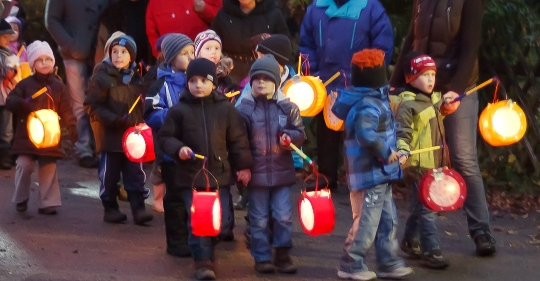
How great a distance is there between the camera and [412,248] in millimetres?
6984

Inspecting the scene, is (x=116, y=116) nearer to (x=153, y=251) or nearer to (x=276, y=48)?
(x=153, y=251)

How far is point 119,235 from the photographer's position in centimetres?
765

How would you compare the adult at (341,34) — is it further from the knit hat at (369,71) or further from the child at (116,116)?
the knit hat at (369,71)

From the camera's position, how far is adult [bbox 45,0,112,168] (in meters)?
10.6

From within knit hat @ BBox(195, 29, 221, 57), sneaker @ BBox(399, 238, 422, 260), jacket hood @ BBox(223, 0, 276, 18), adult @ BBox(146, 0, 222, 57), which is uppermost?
adult @ BBox(146, 0, 222, 57)

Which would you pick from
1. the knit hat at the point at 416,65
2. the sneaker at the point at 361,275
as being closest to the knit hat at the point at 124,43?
the knit hat at the point at 416,65

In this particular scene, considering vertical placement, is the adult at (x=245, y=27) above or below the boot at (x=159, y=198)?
above

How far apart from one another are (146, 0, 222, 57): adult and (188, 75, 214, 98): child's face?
316 cm

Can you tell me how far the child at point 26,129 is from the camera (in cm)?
826

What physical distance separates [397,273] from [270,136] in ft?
4.06

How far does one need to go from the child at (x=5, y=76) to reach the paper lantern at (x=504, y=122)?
5.63 meters

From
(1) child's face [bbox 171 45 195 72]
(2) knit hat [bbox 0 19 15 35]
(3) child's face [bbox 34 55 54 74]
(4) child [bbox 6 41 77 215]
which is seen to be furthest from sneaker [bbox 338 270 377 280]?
(2) knit hat [bbox 0 19 15 35]

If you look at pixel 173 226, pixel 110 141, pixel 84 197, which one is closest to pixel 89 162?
pixel 84 197

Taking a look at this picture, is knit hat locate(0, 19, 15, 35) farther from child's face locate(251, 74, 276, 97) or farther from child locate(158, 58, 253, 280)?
child's face locate(251, 74, 276, 97)
